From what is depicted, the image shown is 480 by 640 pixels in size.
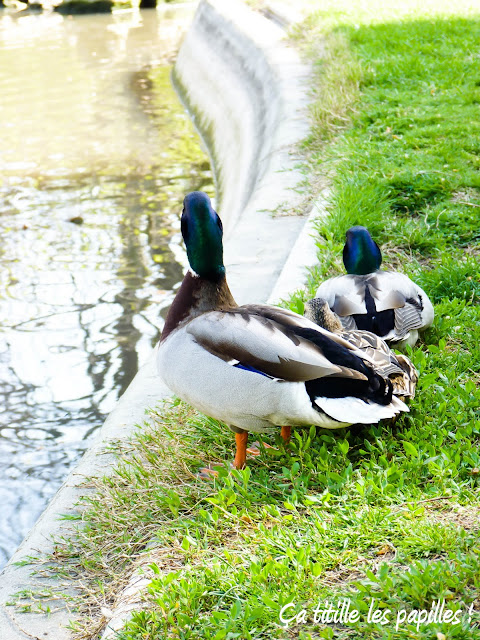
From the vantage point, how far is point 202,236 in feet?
9.77

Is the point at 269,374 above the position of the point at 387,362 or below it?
above

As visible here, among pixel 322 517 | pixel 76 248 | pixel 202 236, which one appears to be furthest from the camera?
pixel 76 248

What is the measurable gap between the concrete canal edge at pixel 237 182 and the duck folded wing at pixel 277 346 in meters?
0.79

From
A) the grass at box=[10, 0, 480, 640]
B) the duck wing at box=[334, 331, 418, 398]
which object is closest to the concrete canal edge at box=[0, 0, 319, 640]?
the grass at box=[10, 0, 480, 640]

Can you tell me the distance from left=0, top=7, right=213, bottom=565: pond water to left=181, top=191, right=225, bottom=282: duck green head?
1709 mm

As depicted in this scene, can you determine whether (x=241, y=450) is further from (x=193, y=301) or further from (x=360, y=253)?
(x=360, y=253)

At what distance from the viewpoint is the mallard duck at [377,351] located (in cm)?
285

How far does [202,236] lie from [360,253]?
3.00 ft

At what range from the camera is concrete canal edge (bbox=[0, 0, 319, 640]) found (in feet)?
9.21

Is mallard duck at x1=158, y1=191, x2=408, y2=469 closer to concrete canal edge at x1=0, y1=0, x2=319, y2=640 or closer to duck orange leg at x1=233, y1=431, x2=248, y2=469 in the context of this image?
duck orange leg at x1=233, y1=431, x2=248, y2=469

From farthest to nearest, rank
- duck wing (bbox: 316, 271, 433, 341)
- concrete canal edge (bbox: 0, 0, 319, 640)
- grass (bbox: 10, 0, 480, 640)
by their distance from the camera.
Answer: duck wing (bbox: 316, 271, 433, 341) → concrete canal edge (bbox: 0, 0, 319, 640) → grass (bbox: 10, 0, 480, 640)

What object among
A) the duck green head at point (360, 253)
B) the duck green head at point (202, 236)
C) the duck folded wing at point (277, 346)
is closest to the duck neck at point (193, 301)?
the duck green head at point (202, 236)

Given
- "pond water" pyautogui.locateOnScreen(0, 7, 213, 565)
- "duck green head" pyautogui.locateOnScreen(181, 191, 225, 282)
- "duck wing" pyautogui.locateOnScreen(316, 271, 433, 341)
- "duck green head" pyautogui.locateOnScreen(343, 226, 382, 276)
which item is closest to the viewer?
"duck green head" pyautogui.locateOnScreen(181, 191, 225, 282)

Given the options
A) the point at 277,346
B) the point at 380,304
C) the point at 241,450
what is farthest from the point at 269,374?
the point at 380,304
